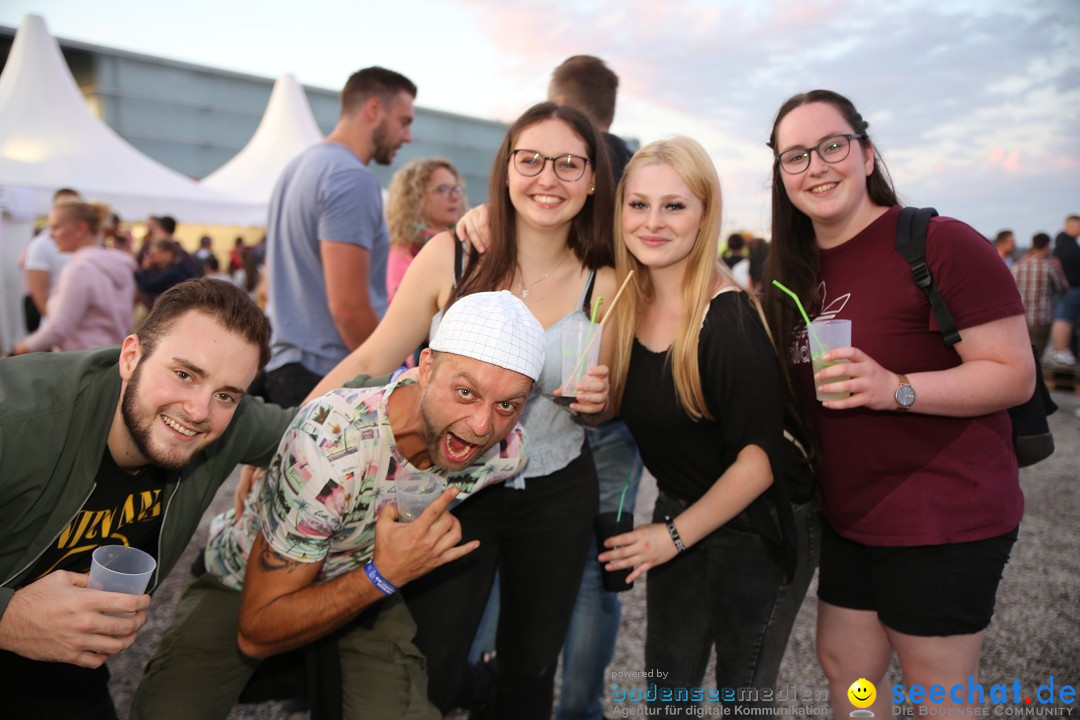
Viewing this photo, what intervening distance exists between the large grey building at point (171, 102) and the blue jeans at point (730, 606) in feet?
78.8

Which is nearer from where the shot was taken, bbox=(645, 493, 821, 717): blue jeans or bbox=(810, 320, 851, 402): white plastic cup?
bbox=(810, 320, 851, 402): white plastic cup

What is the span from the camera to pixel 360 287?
377 cm

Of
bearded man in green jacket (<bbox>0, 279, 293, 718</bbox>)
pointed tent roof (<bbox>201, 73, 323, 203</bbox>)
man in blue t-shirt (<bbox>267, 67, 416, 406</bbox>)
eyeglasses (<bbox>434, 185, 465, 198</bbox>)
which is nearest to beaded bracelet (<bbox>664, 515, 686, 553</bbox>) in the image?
bearded man in green jacket (<bbox>0, 279, 293, 718</bbox>)

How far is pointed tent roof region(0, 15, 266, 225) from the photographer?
10.0 metres

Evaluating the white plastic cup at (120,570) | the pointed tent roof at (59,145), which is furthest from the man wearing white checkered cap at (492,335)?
the pointed tent roof at (59,145)

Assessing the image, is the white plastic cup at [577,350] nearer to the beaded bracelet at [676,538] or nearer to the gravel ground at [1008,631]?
the beaded bracelet at [676,538]

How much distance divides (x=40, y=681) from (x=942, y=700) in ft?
8.89

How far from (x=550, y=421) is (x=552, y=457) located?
0.13 meters

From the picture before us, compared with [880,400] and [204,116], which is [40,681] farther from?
[204,116]

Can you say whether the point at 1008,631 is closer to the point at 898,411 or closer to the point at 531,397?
the point at 898,411

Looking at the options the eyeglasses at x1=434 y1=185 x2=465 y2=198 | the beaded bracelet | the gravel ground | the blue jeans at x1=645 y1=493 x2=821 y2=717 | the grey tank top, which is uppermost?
the eyeglasses at x1=434 y1=185 x2=465 y2=198

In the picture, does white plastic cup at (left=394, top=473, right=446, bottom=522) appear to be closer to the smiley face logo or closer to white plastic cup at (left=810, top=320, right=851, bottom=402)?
white plastic cup at (left=810, top=320, right=851, bottom=402)

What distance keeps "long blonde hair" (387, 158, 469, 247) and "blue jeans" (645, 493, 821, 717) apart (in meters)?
2.98

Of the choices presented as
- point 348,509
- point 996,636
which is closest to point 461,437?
point 348,509
